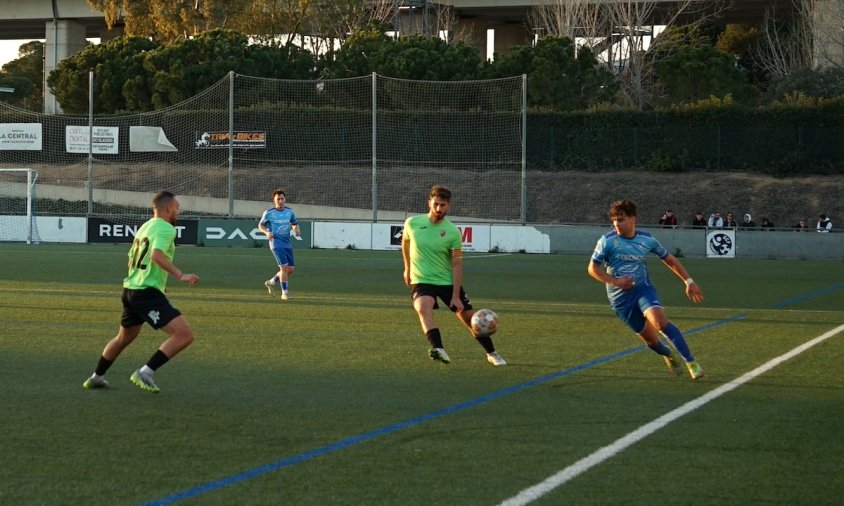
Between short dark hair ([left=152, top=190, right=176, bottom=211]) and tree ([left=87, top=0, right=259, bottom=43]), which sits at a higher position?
tree ([left=87, top=0, right=259, bottom=43])

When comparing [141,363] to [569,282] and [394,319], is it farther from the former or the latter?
[569,282]

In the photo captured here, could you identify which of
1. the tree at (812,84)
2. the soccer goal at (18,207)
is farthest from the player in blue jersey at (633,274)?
the tree at (812,84)

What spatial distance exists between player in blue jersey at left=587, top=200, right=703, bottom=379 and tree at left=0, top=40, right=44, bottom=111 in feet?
270

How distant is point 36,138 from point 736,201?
28014 millimetres

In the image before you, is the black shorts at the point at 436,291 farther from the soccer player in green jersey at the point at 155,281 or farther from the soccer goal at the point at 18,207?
the soccer goal at the point at 18,207

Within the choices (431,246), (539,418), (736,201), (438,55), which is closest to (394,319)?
(431,246)

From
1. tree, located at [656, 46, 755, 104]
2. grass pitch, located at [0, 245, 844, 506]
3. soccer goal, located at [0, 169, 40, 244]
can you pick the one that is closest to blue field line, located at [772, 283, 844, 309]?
grass pitch, located at [0, 245, 844, 506]

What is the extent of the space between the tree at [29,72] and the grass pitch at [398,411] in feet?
243

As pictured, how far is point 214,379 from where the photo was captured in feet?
34.6

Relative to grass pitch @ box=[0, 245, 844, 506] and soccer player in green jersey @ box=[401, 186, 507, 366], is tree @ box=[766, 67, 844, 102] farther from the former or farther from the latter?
soccer player in green jersey @ box=[401, 186, 507, 366]

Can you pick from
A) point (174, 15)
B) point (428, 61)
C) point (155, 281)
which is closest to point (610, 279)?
point (155, 281)

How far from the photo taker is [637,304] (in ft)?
35.2

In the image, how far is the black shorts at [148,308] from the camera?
9.40 metres

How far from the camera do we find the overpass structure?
64.2 metres
